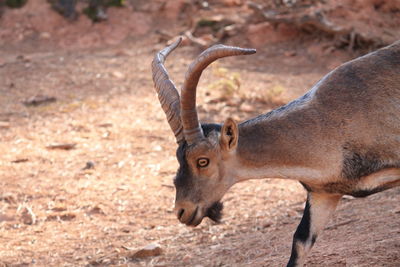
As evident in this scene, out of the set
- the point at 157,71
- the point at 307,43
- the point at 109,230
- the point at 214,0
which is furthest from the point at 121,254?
the point at 214,0

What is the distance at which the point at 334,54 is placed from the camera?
14602mm

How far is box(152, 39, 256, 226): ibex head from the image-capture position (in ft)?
16.9

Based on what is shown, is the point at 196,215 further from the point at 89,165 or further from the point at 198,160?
the point at 89,165

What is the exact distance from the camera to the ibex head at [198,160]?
203 inches

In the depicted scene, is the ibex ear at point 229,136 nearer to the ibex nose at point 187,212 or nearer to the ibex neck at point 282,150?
the ibex neck at point 282,150

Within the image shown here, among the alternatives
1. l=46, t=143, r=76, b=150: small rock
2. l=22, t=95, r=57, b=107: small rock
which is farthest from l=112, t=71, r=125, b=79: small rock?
l=46, t=143, r=76, b=150: small rock

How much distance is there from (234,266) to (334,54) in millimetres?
9110

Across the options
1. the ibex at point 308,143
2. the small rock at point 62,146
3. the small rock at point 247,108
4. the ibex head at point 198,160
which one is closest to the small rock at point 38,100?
the small rock at point 62,146

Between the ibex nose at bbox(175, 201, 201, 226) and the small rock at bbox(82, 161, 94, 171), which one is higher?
the ibex nose at bbox(175, 201, 201, 226)

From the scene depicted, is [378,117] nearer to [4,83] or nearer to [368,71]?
[368,71]

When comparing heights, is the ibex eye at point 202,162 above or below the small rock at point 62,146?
above

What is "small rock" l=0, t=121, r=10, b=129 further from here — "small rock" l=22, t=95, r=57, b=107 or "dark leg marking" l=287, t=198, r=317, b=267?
"dark leg marking" l=287, t=198, r=317, b=267

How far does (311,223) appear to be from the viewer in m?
5.60

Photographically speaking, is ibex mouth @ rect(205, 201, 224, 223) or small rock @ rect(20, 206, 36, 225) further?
small rock @ rect(20, 206, 36, 225)
